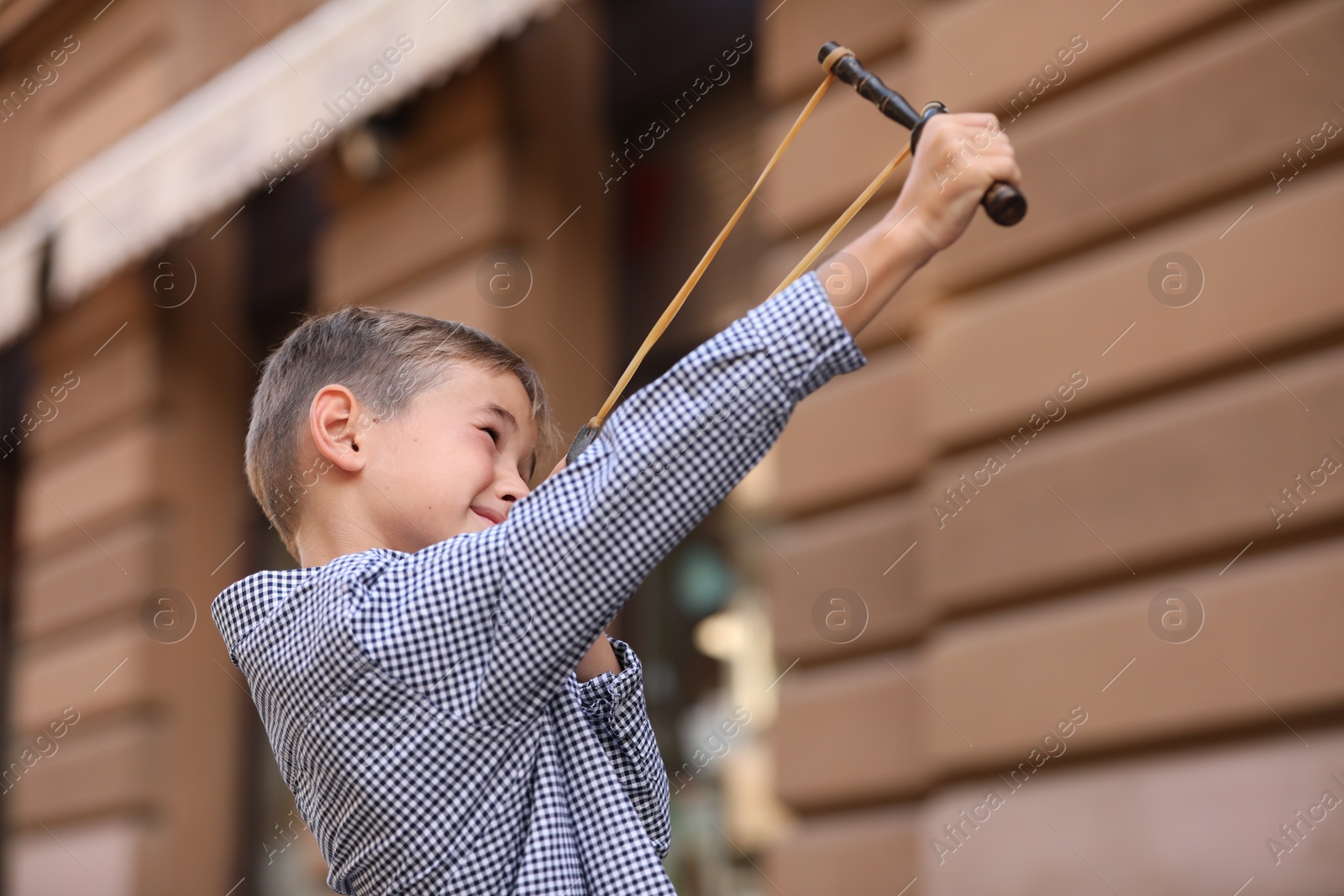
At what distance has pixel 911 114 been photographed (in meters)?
1.55

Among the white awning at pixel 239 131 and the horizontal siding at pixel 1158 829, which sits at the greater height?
the white awning at pixel 239 131

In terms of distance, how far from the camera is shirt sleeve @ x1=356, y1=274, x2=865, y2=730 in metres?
1.38

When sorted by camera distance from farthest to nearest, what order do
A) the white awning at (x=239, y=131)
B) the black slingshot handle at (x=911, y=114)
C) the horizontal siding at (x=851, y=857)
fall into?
1. the white awning at (x=239, y=131)
2. the horizontal siding at (x=851, y=857)
3. the black slingshot handle at (x=911, y=114)

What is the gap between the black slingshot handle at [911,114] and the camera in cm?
138

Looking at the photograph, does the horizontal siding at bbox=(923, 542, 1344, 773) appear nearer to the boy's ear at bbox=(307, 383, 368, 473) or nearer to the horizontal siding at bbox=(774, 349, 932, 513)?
the horizontal siding at bbox=(774, 349, 932, 513)

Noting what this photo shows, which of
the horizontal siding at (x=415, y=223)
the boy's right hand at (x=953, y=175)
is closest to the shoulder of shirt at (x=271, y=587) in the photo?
the boy's right hand at (x=953, y=175)

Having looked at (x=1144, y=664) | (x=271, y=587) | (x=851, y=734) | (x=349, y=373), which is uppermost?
(x=349, y=373)

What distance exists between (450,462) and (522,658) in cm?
39

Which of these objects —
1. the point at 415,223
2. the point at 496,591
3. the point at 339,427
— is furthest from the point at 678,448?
the point at 415,223

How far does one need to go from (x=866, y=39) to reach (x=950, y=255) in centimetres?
83

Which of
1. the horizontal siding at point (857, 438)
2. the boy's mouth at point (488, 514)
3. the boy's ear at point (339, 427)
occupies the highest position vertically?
the boy's ear at point (339, 427)

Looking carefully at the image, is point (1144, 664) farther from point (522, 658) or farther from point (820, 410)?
point (522, 658)

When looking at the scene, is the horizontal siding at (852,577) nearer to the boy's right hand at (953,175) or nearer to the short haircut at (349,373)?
the short haircut at (349,373)

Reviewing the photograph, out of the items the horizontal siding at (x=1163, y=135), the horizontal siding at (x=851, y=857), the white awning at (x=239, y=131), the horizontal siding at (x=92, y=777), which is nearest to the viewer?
the horizontal siding at (x=1163, y=135)
